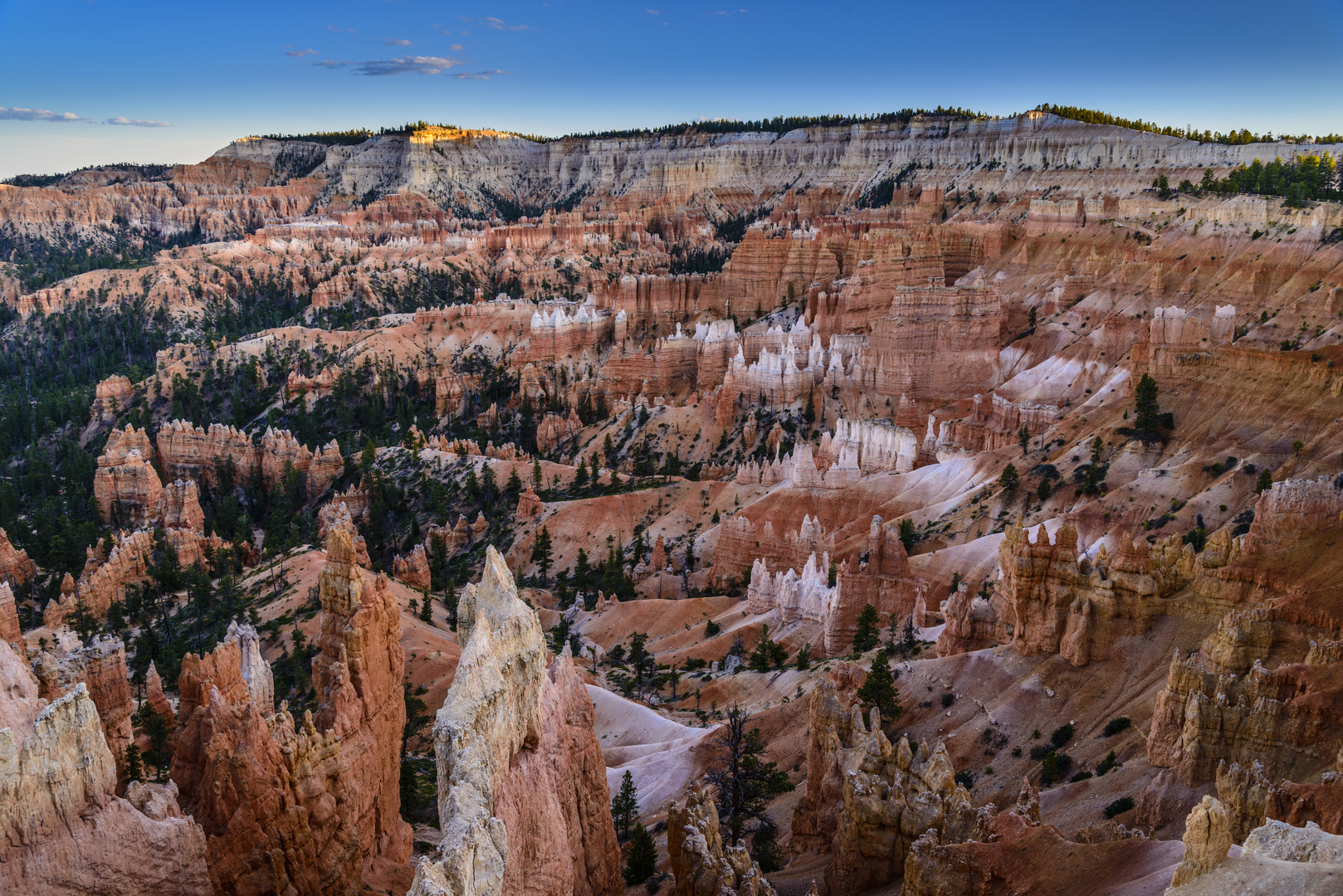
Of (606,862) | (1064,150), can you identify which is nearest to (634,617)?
(606,862)

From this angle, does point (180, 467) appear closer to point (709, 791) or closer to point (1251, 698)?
point (709, 791)

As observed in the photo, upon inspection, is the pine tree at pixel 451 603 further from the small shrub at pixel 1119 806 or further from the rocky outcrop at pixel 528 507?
the small shrub at pixel 1119 806

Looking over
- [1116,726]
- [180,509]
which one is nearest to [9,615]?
[1116,726]

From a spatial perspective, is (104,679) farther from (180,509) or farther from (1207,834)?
(180,509)

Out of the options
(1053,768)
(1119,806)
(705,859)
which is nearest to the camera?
(705,859)

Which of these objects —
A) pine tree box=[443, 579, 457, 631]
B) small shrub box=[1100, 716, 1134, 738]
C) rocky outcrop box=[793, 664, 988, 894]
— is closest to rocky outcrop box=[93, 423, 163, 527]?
pine tree box=[443, 579, 457, 631]

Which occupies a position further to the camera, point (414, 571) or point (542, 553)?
point (542, 553)

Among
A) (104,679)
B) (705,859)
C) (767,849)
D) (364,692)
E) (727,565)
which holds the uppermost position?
(364,692)

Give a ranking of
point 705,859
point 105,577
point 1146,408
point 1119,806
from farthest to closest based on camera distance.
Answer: point 105,577, point 1146,408, point 1119,806, point 705,859
